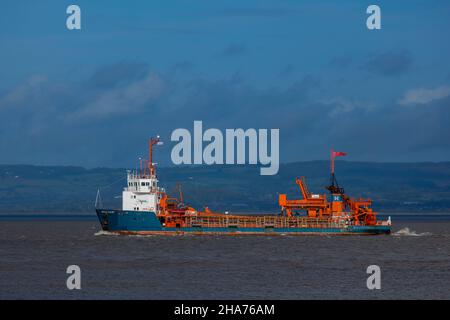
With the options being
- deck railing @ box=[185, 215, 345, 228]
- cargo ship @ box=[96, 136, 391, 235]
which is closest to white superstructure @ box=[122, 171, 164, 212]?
cargo ship @ box=[96, 136, 391, 235]

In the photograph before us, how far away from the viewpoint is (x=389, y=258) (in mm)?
90500

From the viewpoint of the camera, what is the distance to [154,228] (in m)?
119

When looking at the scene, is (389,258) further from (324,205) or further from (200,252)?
(324,205)

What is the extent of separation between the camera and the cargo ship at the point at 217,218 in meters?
118

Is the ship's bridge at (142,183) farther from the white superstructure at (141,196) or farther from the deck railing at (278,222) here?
the deck railing at (278,222)

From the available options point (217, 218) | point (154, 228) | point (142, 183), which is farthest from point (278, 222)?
point (142, 183)

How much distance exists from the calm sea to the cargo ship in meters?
2.89

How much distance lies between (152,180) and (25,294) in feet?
197

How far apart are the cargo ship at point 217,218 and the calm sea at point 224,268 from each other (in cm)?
289

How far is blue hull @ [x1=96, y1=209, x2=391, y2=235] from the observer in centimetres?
11788

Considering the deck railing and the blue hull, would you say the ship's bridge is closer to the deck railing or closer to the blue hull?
the blue hull

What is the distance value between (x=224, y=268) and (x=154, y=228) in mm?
41298

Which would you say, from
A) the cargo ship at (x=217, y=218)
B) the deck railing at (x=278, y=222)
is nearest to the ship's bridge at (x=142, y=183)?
the cargo ship at (x=217, y=218)

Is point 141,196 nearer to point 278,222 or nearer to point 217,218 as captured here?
point 217,218
